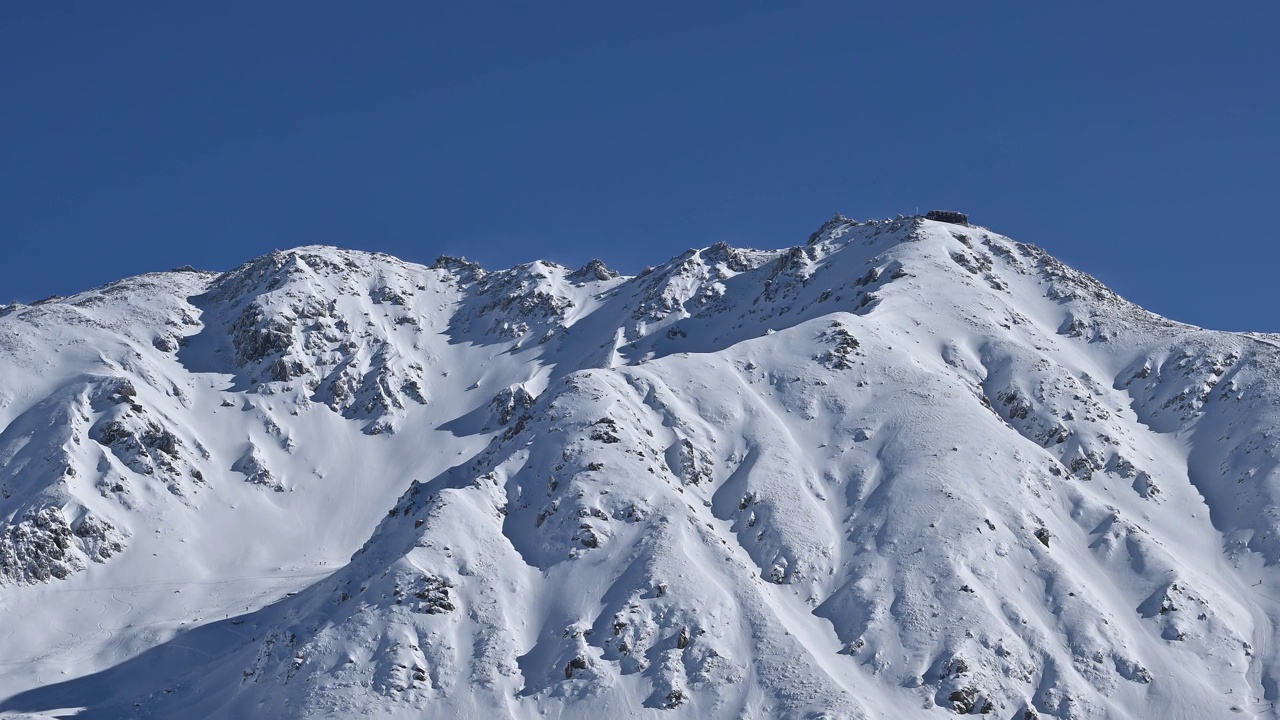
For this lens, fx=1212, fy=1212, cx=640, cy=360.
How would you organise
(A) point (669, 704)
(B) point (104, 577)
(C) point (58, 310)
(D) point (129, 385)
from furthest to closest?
(C) point (58, 310), (D) point (129, 385), (B) point (104, 577), (A) point (669, 704)

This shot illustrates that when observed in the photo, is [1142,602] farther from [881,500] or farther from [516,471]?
[516,471]

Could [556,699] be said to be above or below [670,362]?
below

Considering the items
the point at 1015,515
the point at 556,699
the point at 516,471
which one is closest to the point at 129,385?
the point at 516,471

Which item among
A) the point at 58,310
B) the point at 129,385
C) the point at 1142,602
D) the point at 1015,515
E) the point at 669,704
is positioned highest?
the point at 58,310

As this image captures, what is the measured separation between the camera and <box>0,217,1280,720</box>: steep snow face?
92.0 m

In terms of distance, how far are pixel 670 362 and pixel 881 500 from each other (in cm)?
3283

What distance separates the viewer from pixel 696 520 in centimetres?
10481

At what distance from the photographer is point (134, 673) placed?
109812 mm

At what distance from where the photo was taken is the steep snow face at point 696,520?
92000 millimetres

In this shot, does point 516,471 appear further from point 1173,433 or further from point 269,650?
point 1173,433

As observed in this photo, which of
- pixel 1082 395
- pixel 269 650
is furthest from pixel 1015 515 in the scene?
pixel 269 650

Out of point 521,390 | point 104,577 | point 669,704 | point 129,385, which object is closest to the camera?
point 669,704

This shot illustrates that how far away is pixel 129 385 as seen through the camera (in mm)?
157375

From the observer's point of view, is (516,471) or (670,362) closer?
(516,471)
